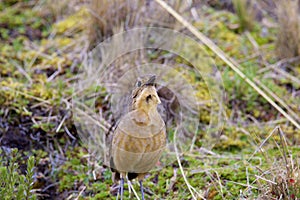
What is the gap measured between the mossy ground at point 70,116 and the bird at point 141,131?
48cm

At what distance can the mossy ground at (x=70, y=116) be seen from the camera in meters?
2.73

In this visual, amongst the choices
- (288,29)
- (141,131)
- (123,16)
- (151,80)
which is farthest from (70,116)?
(288,29)

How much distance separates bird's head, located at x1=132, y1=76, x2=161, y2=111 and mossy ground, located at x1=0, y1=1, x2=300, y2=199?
0.59 meters

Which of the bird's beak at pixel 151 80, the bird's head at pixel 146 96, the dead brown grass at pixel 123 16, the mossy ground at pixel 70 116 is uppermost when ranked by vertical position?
the dead brown grass at pixel 123 16

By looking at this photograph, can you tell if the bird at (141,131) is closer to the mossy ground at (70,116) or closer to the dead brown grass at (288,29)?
the mossy ground at (70,116)

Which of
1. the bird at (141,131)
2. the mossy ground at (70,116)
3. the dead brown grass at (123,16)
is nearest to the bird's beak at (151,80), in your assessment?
the bird at (141,131)

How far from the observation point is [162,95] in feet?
10.5

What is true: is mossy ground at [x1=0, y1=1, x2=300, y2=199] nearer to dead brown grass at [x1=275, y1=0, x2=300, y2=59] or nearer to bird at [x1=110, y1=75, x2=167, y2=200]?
dead brown grass at [x1=275, y1=0, x2=300, y2=59]

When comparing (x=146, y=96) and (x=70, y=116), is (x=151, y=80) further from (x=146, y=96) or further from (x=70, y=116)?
(x=70, y=116)

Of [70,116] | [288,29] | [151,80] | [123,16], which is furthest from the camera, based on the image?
[288,29]

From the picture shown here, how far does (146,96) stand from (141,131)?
149 mm

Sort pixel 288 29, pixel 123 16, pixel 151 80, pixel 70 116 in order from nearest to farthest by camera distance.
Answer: pixel 151 80 < pixel 70 116 < pixel 123 16 < pixel 288 29

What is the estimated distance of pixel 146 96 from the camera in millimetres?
2096

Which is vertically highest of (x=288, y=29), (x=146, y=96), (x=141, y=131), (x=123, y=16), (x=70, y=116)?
(x=123, y=16)
